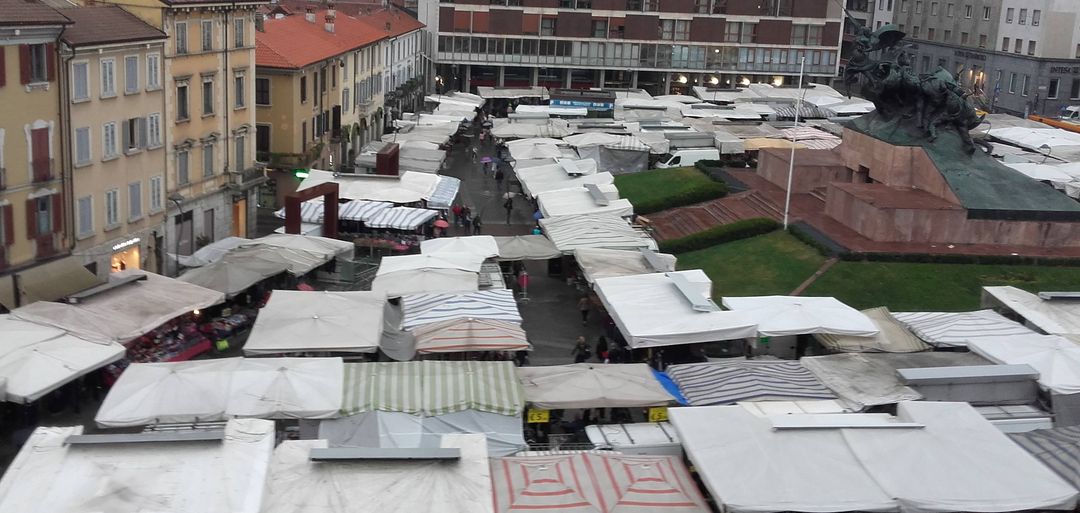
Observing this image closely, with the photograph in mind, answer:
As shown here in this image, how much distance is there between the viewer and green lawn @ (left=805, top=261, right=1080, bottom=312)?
36625 millimetres

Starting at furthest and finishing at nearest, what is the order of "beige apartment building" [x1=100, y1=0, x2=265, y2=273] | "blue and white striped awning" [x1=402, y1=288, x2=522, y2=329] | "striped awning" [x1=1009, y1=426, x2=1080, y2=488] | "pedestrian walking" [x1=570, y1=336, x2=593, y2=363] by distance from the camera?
"beige apartment building" [x1=100, y1=0, x2=265, y2=273]
"pedestrian walking" [x1=570, y1=336, x2=593, y2=363]
"blue and white striped awning" [x1=402, y1=288, x2=522, y2=329]
"striped awning" [x1=1009, y1=426, x2=1080, y2=488]

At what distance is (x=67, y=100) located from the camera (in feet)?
116

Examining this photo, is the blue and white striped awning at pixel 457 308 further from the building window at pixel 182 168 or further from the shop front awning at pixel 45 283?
the building window at pixel 182 168

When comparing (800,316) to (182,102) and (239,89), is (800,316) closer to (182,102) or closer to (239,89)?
(182,102)

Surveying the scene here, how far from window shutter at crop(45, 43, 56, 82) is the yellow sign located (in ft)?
61.1

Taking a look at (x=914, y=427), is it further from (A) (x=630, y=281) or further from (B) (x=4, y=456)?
(B) (x=4, y=456)

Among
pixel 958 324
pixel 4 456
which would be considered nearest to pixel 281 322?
pixel 4 456

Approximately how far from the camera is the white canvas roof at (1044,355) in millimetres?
26567

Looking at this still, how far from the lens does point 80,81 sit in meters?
35.9

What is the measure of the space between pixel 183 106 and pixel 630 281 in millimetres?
18391

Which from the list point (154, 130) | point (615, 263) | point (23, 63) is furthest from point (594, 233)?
point (23, 63)

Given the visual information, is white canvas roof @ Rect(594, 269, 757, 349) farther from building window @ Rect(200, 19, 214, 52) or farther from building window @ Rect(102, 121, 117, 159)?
building window @ Rect(200, 19, 214, 52)

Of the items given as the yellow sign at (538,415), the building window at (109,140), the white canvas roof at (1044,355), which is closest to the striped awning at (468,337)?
the yellow sign at (538,415)

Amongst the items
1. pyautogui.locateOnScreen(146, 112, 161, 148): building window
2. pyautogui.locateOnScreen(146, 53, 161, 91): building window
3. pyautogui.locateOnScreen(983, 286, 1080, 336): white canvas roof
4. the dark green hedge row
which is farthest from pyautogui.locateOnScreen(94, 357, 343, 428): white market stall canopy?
the dark green hedge row
